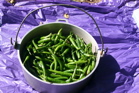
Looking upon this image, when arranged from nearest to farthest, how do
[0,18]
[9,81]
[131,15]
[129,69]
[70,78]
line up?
[70,78] → [9,81] → [129,69] → [0,18] → [131,15]

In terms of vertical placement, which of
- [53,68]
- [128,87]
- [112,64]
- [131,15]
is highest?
[131,15]

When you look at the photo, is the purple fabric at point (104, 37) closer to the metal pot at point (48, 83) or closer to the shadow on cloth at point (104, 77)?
the shadow on cloth at point (104, 77)

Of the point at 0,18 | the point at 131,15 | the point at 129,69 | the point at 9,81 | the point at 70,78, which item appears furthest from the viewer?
the point at 131,15

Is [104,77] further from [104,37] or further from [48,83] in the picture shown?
[48,83]

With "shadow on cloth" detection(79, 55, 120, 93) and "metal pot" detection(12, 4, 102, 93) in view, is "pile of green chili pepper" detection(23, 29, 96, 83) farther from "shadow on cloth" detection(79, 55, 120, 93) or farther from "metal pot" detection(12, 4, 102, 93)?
"shadow on cloth" detection(79, 55, 120, 93)

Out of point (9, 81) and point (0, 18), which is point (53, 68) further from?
point (0, 18)

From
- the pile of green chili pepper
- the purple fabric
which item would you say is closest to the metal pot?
the pile of green chili pepper

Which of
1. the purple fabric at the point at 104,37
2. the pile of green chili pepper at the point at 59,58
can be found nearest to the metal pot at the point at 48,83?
the pile of green chili pepper at the point at 59,58

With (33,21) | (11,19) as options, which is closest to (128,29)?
(33,21)
